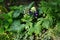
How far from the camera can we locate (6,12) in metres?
4.01

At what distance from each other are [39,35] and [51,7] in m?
0.59

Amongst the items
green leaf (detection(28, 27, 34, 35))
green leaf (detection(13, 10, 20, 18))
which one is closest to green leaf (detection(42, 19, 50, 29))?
green leaf (detection(28, 27, 34, 35))

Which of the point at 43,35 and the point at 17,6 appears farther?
the point at 17,6

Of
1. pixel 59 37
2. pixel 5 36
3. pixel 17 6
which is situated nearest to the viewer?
pixel 59 37

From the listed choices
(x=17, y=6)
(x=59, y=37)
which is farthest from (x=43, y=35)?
(x=17, y=6)

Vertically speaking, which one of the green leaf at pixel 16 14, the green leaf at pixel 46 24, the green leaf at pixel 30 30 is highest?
the green leaf at pixel 16 14

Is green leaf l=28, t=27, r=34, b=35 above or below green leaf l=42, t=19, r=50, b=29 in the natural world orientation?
below

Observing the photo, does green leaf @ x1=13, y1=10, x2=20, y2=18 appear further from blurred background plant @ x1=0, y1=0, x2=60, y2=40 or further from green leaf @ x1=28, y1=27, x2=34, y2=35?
green leaf @ x1=28, y1=27, x2=34, y2=35

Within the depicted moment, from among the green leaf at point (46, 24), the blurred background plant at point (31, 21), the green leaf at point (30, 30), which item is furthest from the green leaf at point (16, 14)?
the green leaf at point (46, 24)

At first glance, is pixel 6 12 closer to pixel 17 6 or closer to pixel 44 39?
pixel 17 6

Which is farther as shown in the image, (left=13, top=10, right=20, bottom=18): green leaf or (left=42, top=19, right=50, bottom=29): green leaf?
(left=13, top=10, right=20, bottom=18): green leaf

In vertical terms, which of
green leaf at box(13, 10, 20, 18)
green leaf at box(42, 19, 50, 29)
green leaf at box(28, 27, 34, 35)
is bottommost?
green leaf at box(28, 27, 34, 35)

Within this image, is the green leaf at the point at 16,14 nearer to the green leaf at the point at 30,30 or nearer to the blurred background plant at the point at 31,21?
the blurred background plant at the point at 31,21

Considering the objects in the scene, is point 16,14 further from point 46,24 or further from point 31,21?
point 46,24
